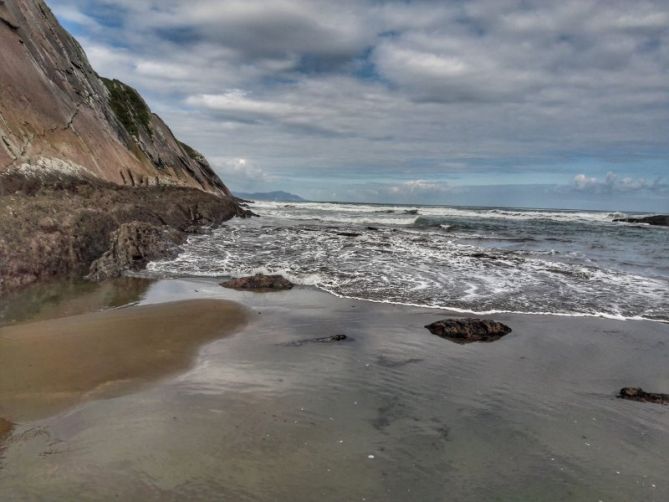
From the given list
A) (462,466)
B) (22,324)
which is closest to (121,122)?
(22,324)

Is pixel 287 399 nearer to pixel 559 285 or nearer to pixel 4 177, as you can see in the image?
pixel 559 285

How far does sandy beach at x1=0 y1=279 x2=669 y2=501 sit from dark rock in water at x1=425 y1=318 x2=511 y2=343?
0.22 metres

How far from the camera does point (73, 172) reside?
1666 cm

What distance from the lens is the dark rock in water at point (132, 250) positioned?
1114 centimetres

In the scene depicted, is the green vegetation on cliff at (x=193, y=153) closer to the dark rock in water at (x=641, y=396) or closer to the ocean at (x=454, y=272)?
the ocean at (x=454, y=272)

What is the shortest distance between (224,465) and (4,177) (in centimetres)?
1251

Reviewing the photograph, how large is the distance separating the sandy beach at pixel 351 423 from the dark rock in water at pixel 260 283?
3240 mm

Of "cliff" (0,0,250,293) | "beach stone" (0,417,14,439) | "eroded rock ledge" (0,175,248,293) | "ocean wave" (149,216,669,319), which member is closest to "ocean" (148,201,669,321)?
"ocean wave" (149,216,669,319)

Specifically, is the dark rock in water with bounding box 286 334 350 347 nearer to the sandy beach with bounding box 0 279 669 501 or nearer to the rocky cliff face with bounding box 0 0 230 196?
the sandy beach with bounding box 0 279 669 501

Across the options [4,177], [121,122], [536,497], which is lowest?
[536,497]

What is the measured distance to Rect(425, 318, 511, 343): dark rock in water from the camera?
7145 millimetres

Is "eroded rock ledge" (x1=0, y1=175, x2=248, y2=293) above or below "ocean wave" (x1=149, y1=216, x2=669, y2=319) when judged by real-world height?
above

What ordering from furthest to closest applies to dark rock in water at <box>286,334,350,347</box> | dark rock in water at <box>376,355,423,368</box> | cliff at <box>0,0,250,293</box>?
cliff at <box>0,0,250,293</box>
dark rock in water at <box>286,334,350,347</box>
dark rock in water at <box>376,355,423,368</box>

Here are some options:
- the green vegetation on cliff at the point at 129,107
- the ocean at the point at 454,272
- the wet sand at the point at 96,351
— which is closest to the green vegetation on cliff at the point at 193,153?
the green vegetation on cliff at the point at 129,107
